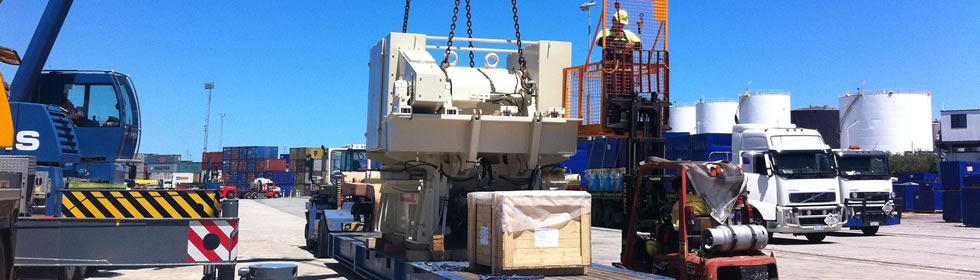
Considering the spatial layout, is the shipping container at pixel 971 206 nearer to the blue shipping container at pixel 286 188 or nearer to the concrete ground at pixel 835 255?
the concrete ground at pixel 835 255

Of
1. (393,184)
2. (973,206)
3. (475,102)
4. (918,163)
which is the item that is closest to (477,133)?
(475,102)

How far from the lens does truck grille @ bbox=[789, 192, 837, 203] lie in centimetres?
1828

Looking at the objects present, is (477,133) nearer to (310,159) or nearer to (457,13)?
(457,13)

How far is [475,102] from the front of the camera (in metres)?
9.52

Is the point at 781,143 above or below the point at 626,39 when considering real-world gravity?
below

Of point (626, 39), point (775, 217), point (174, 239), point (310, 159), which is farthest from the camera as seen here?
point (310, 159)

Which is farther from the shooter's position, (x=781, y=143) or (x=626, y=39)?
(x=781, y=143)

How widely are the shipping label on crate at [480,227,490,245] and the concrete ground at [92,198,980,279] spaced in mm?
5429

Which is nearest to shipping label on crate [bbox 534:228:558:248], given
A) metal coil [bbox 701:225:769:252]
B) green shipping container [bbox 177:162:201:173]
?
metal coil [bbox 701:225:769:252]

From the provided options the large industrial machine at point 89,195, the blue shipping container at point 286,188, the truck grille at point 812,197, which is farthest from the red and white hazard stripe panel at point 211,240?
the blue shipping container at point 286,188

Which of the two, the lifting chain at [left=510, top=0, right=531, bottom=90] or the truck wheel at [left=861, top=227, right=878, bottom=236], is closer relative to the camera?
the lifting chain at [left=510, top=0, right=531, bottom=90]

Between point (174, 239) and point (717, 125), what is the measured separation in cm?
5969

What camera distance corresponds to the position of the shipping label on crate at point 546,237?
7.17m

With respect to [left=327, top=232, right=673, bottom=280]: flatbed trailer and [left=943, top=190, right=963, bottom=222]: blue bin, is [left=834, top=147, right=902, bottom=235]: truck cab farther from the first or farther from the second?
[left=327, top=232, right=673, bottom=280]: flatbed trailer
